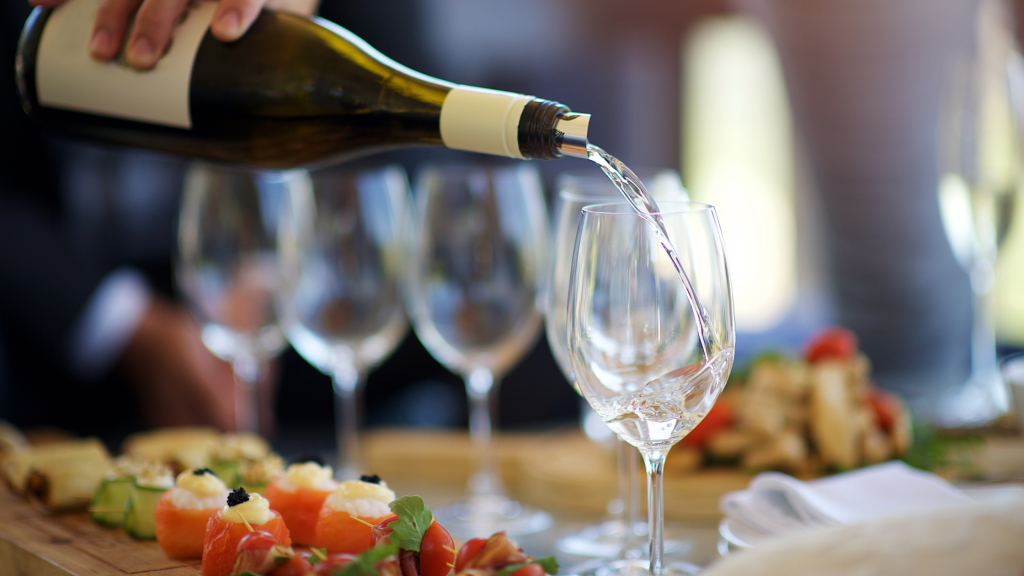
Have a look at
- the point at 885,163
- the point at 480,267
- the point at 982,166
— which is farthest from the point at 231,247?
the point at 885,163

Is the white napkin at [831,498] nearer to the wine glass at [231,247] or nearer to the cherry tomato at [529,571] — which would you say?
the cherry tomato at [529,571]

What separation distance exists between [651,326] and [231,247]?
1.75 ft

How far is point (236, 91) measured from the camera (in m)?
0.71

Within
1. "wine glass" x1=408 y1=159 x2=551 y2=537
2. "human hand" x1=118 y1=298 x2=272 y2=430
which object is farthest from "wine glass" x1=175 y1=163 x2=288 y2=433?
"human hand" x1=118 y1=298 x2=272 y2=430

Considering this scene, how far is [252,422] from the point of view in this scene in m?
1.17

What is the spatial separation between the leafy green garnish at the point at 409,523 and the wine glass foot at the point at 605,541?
8.4 inches

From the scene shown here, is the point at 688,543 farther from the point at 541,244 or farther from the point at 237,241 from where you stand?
the point at 237,241

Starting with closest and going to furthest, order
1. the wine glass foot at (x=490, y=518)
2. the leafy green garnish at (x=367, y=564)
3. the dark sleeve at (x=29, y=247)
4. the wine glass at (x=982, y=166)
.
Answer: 1. the leafy green garnish at (x=367, y=564)
2. the wine glass foot at (x=490, y=518)
3. the wine glass at (x=982, y=166)
4. the dark sleeve at (x=29, y=247)

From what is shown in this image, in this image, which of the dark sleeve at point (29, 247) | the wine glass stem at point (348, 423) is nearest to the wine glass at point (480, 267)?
the wine glass stem at point (348, 423)

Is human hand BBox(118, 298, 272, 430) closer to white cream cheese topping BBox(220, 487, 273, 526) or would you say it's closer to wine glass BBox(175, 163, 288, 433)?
wine glass BBox(175, 163, 288, 433)

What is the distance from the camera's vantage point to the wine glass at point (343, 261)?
88 cm

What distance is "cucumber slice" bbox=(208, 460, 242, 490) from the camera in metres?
0.71

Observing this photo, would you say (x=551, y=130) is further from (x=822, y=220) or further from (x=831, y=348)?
(x=822, y=220)

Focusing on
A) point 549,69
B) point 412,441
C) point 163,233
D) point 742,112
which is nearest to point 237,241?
point 412,441
